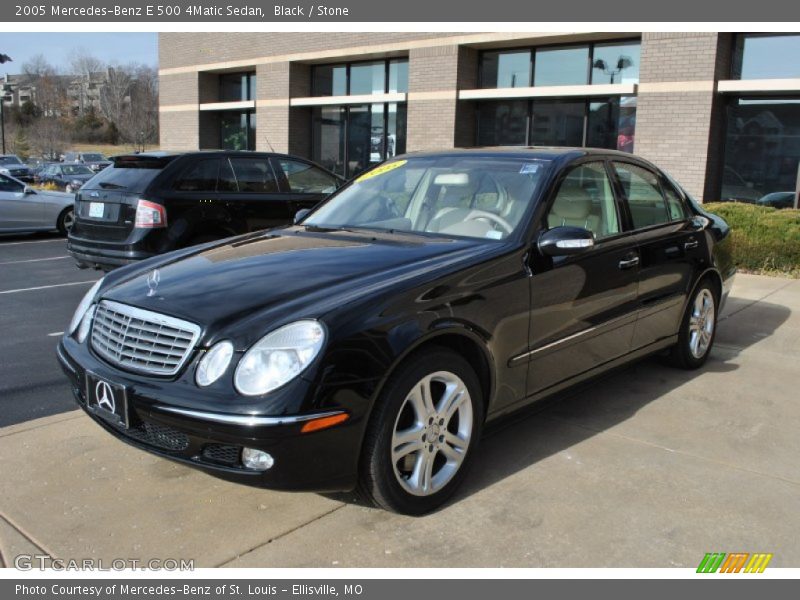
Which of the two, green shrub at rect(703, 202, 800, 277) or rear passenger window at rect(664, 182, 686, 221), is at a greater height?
rear passenger window at rect(664, 182, 686, 221)

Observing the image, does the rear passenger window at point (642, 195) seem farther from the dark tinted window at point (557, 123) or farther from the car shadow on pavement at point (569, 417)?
the dark tinted window at point (557, 123)

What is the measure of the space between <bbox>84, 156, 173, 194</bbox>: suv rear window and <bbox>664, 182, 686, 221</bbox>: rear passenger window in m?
4.94

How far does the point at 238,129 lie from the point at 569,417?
60.7 feet

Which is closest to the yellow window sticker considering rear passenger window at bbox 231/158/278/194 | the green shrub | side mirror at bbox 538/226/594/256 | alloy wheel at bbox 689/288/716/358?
side mirror at bbox 538/226/594/256

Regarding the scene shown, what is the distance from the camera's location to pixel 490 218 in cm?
407

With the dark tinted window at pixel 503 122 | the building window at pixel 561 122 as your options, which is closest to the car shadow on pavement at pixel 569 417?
the building window at pixel 561 122

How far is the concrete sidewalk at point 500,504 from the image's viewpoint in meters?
3.00

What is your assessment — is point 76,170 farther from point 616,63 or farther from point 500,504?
point 500,504

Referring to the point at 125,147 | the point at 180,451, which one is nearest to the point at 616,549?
the point at 180,451

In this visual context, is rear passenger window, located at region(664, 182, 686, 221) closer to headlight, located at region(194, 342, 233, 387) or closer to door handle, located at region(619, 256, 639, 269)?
door handle, located at region(619, 256, 639, 269)

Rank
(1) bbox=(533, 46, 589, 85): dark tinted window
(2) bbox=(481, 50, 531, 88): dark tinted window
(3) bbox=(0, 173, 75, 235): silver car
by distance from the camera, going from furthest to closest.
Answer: (2) bbox=(481, 50, 531, 88): dark tinted window
(3) bbox=(0, 173, 75, 235): silver car
(1) bbox=(533, 46, 589, 85): dark tinted window

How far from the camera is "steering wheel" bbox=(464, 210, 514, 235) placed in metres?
3.95

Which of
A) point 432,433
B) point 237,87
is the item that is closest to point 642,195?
point 432,433

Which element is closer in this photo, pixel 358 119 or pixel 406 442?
pixel 406 442
